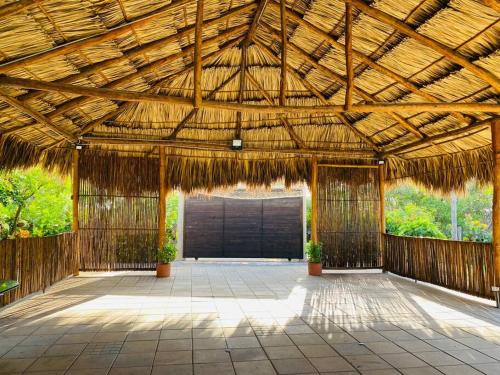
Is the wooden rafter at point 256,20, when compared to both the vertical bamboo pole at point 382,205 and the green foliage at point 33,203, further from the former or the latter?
the green foliage at point 33,203

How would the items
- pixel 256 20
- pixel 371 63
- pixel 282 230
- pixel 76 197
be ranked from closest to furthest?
pixel 256 20 < pixel 371 63 < pixel 76 197 < pixel 282 230

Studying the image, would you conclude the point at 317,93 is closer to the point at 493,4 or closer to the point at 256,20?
the point at 256,20

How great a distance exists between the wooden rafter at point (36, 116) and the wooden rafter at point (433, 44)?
13.0 feet

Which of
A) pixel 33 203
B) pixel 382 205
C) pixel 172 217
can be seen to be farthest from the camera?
pixel 172 217

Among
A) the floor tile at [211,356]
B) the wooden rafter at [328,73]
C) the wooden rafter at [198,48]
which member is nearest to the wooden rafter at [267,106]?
the wooden rafter at [198,48]

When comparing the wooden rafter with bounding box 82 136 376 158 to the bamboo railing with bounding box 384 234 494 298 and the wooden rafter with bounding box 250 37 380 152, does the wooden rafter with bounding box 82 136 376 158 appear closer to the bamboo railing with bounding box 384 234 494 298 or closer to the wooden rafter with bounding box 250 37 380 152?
the wooden rafter with bounding box 250 37 380 152

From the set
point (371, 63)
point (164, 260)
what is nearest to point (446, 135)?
point (371, 63)

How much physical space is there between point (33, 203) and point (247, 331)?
7451 millimetres

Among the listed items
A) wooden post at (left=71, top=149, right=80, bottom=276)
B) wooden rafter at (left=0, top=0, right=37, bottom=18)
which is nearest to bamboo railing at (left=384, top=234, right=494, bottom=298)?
wooden rafter at (left=0, top=0, right=37, bottom=18)

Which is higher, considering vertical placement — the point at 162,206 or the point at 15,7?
the point at 15,7

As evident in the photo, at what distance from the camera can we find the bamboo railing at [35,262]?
4.22m

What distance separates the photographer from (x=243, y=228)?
32.7ft

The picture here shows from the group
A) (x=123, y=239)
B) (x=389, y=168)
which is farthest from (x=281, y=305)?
(x=389, y=168)

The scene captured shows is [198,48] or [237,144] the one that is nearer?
[198,48]
